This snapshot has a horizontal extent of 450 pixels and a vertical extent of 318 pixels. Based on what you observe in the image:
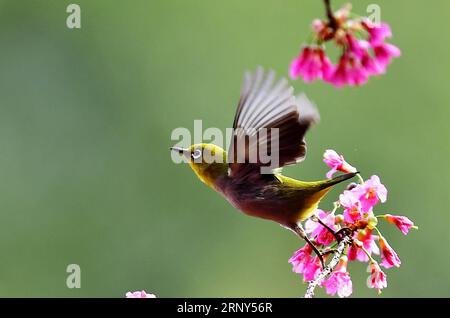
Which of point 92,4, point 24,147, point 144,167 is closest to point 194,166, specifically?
point 144,167

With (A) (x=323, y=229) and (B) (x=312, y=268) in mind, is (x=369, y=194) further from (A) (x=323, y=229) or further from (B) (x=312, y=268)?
(B) (x=312, y=268)

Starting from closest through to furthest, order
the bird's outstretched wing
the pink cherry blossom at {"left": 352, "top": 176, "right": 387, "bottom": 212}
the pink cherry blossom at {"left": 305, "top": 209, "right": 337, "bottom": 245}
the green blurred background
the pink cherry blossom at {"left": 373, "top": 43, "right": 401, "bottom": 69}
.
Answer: the pink cherry blossom at {"left": 373, "top": 43, "right": 401, "bottom": 69} < the bird's outstretched wing < the pink cherry blossom at {"left": 352, "top": 176, "right": 387, "bottom": 212} < the pink cherry blossom at {"left": 305, "top": 209, "right": 337, "bottom": 245} < the green blurred background

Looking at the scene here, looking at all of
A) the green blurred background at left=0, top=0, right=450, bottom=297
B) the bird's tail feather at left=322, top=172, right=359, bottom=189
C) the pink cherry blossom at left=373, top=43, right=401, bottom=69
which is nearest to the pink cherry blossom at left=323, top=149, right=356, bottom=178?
the bird's tail feather at left=322, top=172, right=359, bottom=189

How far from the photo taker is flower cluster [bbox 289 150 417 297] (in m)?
3.29

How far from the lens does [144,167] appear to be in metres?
10.4

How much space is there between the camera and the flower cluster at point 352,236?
3293mm

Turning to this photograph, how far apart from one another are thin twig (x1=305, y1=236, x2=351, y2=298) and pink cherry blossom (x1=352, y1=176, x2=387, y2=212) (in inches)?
6.9

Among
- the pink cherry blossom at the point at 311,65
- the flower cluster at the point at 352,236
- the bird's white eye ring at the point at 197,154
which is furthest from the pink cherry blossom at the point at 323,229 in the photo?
the pink cherry blossom at the point at 311,65

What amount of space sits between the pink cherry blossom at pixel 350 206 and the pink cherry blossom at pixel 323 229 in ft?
0.30

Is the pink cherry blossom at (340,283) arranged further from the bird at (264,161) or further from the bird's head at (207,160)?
the bird's head at (207,160)

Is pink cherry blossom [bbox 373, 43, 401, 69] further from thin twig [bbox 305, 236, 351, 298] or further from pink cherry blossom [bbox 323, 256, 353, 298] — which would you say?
pink cherry blossom [bbox 323, 256, 353, 298]

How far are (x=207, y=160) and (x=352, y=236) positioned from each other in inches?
36.6

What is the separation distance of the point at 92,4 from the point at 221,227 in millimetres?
4798
